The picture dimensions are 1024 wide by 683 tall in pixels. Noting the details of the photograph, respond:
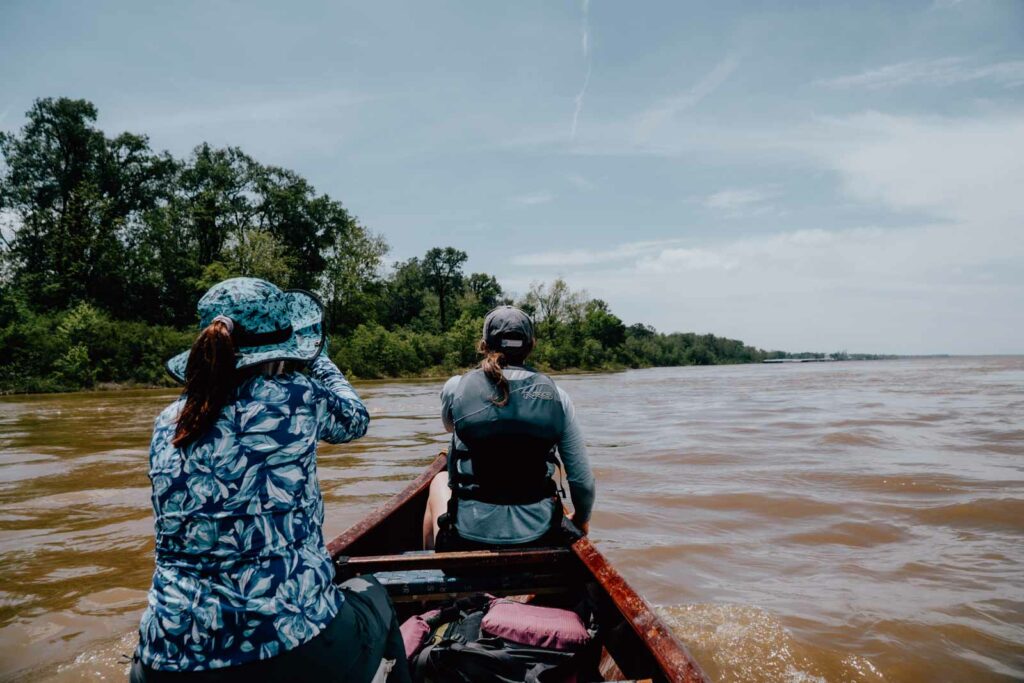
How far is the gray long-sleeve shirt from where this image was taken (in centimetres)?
260

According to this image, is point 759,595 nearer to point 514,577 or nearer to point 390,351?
point 514,577

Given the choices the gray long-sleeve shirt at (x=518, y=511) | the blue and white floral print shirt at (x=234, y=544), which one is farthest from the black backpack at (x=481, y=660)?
the blue and white floral print shirt at (x=234, y=544)

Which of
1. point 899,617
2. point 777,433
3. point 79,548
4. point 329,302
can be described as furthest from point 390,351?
point 899,617

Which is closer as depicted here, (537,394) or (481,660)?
(481,660)

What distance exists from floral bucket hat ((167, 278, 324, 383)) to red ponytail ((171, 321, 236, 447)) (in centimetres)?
5

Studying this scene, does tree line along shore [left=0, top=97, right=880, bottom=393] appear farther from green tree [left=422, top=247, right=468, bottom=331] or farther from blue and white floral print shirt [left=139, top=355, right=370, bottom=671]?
blue and white floral print shirt [left=139, top=355, right=370, bottom=671]

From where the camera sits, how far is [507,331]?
8.77 ft

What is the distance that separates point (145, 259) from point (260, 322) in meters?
37.3

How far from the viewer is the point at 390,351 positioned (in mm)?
33812

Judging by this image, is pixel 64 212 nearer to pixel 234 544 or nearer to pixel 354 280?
pixel 354 280

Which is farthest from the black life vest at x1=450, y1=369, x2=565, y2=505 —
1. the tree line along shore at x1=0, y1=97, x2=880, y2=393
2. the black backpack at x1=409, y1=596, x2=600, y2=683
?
the tree line along shore at x1=0, y1=97, x2=880, y2=393

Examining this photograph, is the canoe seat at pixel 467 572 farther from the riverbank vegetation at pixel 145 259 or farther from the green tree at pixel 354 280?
the green tree at pixel 354 280

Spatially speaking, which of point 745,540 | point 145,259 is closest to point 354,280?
point 145,259

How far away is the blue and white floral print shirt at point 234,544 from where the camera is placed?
1.30m
